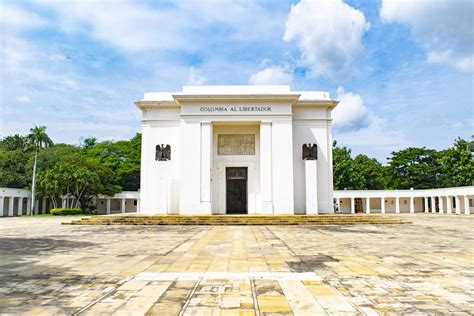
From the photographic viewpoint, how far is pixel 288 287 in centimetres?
500

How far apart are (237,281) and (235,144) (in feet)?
62.1

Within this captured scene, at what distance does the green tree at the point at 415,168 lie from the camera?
4834 cm

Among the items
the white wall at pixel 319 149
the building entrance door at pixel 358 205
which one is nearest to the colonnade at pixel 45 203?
the white wall at pixel 319 149

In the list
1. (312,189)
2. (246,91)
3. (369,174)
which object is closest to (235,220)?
(312,189)

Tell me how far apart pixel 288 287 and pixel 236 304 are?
1.04m

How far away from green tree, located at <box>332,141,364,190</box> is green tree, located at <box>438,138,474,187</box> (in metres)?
9.76

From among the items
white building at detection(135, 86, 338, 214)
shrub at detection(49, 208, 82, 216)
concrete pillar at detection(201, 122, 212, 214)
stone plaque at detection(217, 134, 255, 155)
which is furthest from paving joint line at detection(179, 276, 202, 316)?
shrub at detection(49, 208, 82, 216)

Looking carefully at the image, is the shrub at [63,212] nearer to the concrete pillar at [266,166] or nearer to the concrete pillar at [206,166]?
the concrete pillar at [206,166]

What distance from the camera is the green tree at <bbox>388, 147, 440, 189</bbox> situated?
48344mm

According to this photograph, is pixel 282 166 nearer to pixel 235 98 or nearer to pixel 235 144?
pixel 235 144

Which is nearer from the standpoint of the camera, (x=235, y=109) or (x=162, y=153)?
(x=162, y=153)

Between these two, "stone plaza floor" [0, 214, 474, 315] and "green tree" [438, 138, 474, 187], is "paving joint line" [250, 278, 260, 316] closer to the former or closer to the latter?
"stone plaza floor" [0, 214, 474, 315]

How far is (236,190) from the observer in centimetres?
2389

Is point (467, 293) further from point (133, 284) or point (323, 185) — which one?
point (323, 185)
